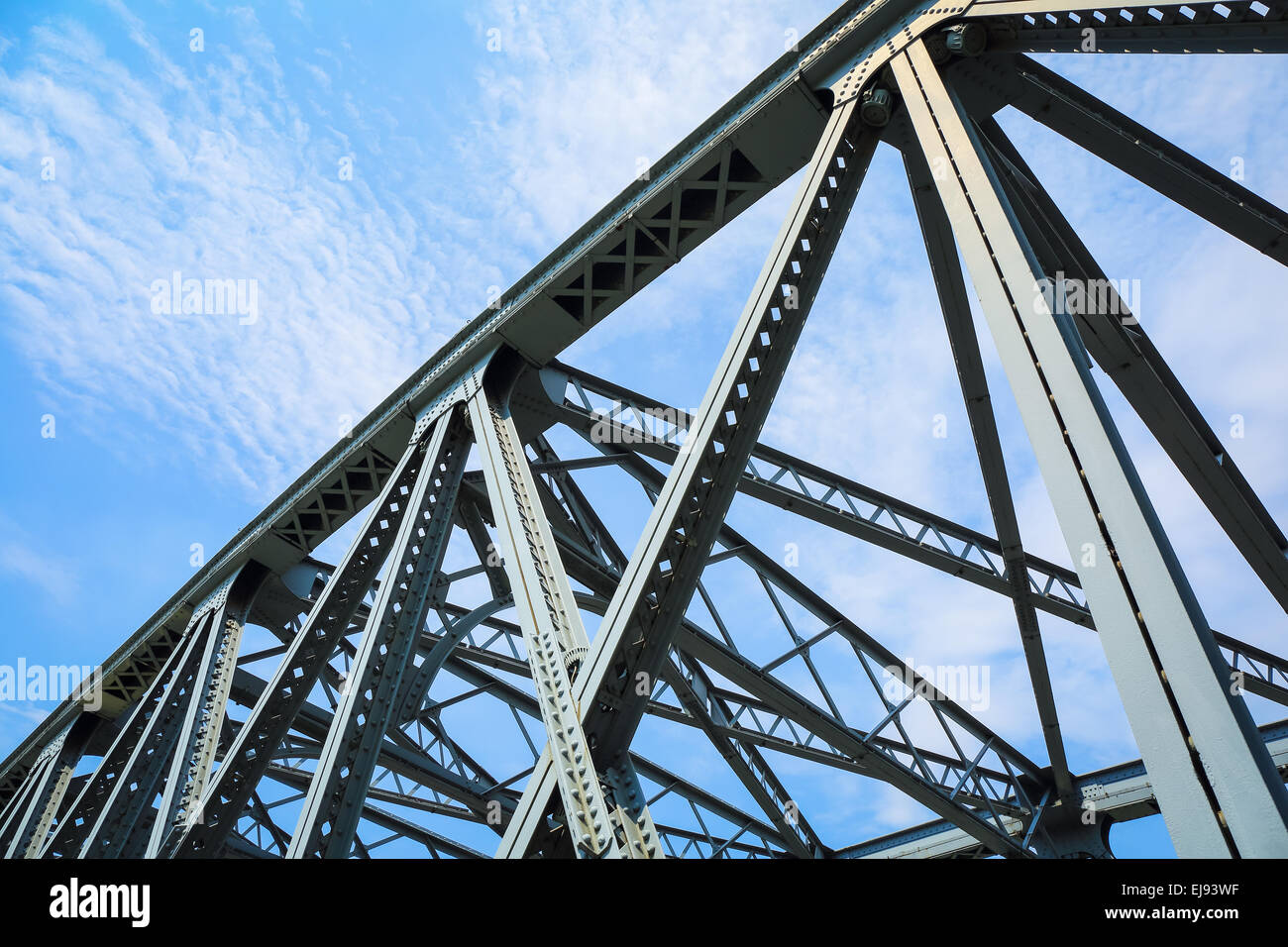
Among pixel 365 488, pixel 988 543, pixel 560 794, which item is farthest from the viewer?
pixel 365 488

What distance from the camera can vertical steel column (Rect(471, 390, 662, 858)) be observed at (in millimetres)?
5871

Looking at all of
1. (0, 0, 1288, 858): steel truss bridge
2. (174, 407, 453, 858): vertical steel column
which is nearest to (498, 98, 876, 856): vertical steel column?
(0, 0, 1288, 858): steel truss bridge

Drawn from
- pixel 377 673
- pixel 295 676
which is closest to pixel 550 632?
pixel 377 673

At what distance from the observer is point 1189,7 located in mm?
6266

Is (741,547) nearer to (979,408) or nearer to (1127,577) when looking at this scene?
(979,408)

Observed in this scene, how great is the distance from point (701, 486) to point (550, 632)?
1648 millimetres

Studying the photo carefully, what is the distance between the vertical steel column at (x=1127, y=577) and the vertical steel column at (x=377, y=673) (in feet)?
19.8

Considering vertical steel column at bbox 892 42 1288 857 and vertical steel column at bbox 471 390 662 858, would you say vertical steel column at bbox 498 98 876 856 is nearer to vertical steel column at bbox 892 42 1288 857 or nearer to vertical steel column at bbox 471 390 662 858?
vertical steel column at bbox 471 390 662 858

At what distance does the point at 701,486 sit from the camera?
691 centimetres

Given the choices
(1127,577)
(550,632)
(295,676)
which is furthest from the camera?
(295,676)
